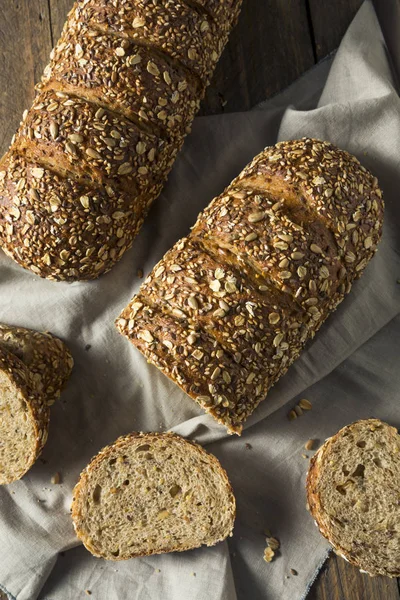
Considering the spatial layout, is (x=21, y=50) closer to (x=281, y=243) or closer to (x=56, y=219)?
(x=56, y=219)

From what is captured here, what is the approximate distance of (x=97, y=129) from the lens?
2.87m

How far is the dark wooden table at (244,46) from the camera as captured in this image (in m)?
3.45

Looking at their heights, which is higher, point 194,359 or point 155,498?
point 194,359

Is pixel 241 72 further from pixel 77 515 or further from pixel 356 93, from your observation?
pixel 77 515

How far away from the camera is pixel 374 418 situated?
3.23 metres

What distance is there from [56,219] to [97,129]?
422mm

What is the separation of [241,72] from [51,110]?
109cm

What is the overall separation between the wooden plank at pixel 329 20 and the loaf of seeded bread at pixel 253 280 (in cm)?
84

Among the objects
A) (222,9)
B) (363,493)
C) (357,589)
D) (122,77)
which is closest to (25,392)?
(122,77)

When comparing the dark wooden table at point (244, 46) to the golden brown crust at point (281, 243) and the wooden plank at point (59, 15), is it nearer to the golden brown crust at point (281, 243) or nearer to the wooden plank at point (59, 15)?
the wooden plank at point (59, 15)

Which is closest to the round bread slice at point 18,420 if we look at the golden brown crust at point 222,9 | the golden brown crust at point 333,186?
the golden brown crust at point 333,186

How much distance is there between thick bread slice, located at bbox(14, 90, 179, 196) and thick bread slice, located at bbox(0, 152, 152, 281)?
55mm

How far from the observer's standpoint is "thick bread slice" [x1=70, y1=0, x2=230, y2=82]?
9.63ft

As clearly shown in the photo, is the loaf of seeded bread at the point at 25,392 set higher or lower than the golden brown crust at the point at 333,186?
lower
